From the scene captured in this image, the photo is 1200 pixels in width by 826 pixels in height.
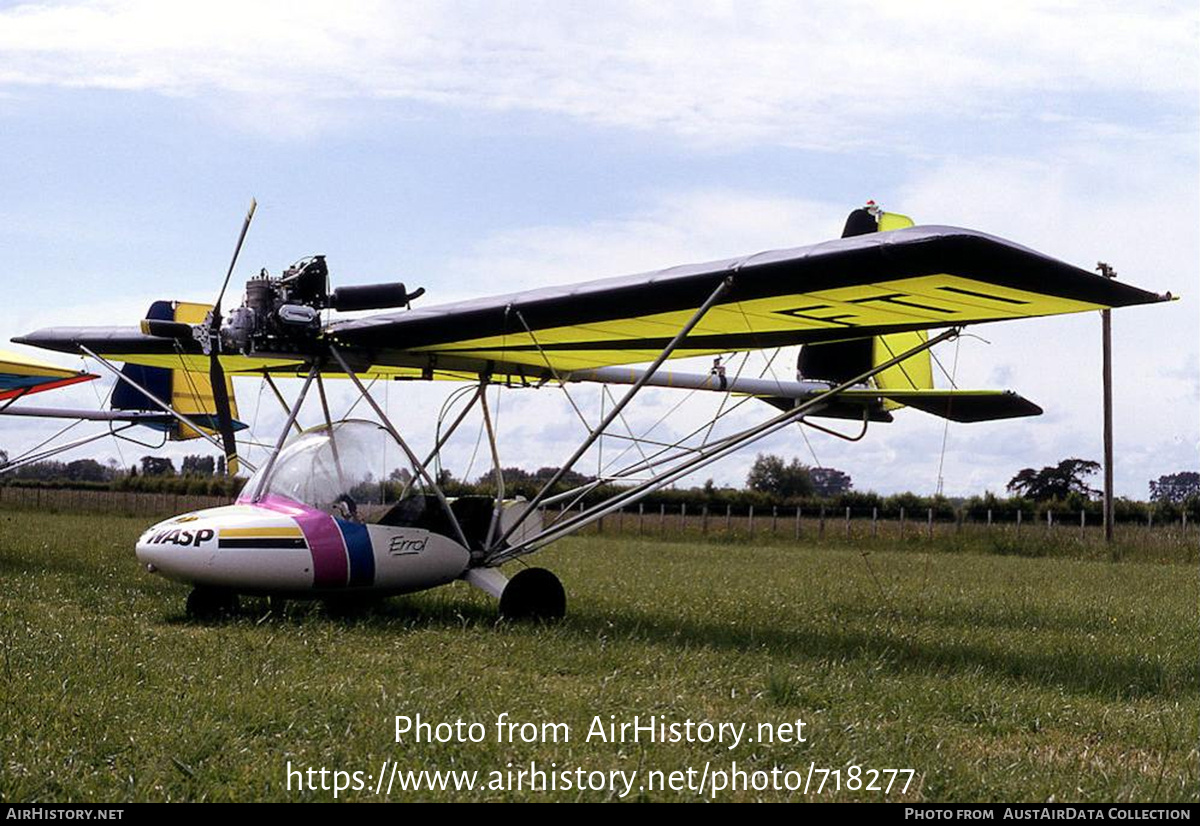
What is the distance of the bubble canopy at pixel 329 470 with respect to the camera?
34.7ft

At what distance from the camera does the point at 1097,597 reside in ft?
50.0

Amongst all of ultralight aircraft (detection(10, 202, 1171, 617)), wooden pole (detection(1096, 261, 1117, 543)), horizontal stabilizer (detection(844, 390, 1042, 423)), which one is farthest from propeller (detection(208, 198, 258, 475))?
wooden pole (detection(1096, 261, 1117, 543))

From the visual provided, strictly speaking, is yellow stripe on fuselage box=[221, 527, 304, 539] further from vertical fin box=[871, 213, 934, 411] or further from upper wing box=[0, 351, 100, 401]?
upper wing box=[0, 351, 100, 401]

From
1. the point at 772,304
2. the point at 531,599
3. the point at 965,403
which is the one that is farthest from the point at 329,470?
the point at 965,403

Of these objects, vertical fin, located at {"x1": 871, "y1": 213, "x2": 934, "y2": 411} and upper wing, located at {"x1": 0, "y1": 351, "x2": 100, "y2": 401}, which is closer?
vertical fin, located at {"x1": 871, "y1": 213, "x2": 934, "y2": 411}

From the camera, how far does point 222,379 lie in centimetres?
1234

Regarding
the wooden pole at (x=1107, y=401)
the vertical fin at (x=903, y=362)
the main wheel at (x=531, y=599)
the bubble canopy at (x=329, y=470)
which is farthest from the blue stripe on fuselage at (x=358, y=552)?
the wooden pole at (x=1107, y=401)

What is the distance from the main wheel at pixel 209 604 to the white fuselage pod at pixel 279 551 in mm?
599

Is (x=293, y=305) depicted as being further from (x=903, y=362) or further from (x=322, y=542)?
(x=903, y=362)

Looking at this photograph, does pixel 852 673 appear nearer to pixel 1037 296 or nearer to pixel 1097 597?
pixel 1037 296

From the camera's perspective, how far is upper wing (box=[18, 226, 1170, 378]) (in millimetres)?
8242

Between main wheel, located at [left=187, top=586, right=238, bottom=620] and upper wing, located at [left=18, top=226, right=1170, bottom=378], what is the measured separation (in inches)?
85.9

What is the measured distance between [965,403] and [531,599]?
5217mm
